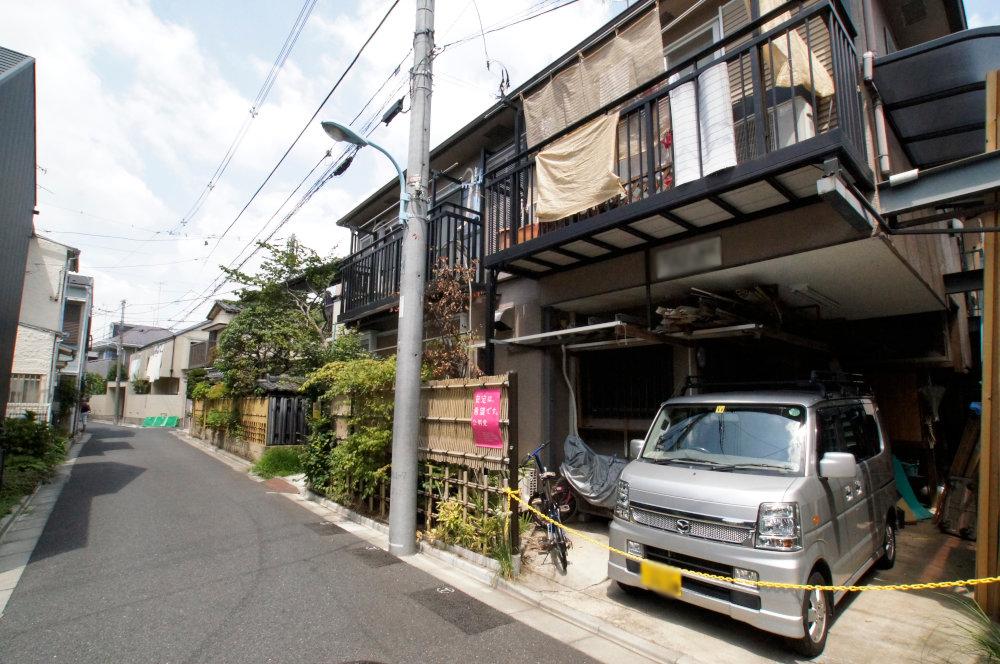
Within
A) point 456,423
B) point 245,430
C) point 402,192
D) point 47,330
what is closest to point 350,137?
point 402,192

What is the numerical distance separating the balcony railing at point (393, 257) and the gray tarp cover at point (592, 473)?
3.41 meters

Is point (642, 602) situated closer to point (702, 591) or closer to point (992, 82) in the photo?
point (702, 591)

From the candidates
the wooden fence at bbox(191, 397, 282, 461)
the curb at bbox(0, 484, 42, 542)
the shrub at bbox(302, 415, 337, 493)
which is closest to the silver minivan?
the shrub at bbox(302, 415, 337, 493)

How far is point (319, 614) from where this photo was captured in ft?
13.9

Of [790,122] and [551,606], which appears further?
[790,122]

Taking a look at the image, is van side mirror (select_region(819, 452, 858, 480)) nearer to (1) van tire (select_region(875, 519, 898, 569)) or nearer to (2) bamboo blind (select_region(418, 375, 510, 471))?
(1) van tire (select_region(875, 519, 898, 569))

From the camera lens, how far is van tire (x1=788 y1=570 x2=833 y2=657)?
11.4 feet

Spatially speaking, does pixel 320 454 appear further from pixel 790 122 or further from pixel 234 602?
pixel 790 122

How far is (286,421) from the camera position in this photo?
14.3 m

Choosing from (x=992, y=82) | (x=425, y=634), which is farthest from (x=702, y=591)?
(x=992, y=82)

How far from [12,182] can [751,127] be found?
44.8 feet

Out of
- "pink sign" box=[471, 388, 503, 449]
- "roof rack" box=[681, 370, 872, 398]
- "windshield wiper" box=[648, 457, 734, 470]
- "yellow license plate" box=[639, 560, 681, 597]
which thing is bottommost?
"yellow license plate" box=[639, 560, 681, 597]

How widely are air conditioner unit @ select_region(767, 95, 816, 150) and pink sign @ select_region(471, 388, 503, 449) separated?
3.84m

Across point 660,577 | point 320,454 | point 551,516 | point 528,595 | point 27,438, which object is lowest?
point 528,595
